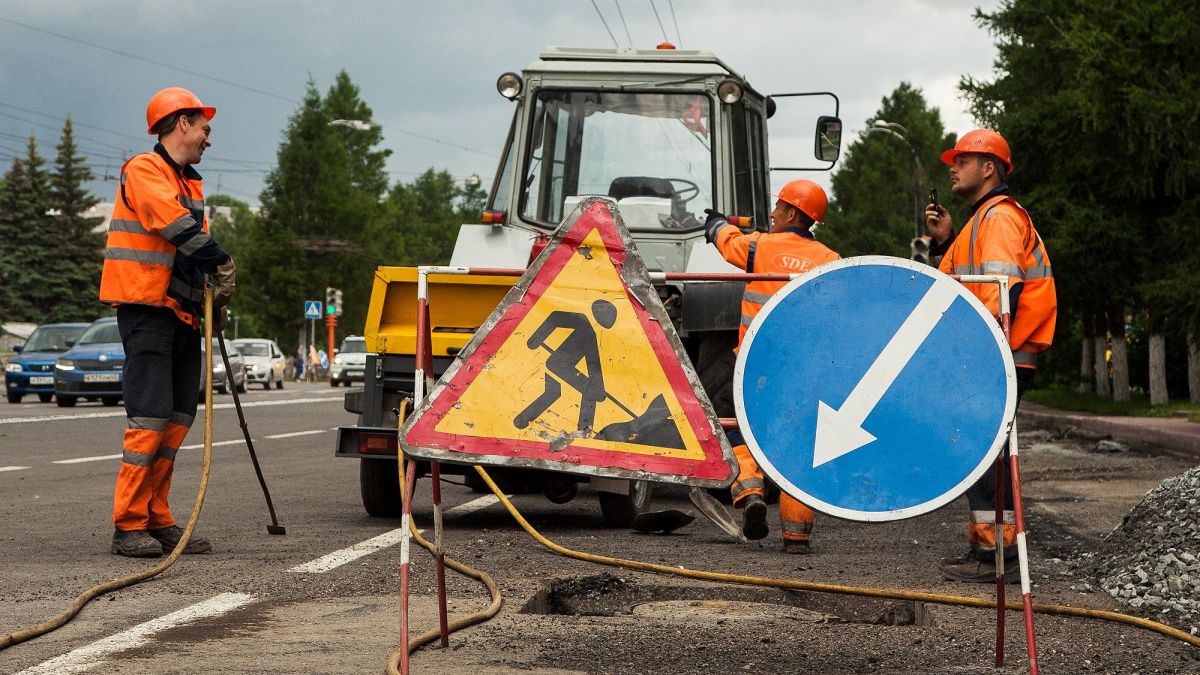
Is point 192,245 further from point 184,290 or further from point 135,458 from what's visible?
point 135,458

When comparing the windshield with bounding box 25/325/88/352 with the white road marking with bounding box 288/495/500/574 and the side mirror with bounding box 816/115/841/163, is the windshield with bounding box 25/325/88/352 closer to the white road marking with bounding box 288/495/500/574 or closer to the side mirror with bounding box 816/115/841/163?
the side mirror with bounding box 816/115/841/163

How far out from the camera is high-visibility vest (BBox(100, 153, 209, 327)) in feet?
26.9

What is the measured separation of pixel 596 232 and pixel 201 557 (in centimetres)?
371

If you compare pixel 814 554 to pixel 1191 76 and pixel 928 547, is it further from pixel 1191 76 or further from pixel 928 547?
pixel 1191 76

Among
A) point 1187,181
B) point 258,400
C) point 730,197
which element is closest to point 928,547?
point 730,197

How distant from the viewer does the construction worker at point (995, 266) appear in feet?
24.5

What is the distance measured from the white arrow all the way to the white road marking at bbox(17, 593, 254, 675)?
93.6 inches

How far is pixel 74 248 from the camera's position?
81.4 meters

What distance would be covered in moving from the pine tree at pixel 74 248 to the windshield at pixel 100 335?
1988 inches

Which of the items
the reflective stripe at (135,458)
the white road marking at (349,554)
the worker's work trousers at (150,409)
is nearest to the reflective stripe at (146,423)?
the worker's work trousers at (150,409)

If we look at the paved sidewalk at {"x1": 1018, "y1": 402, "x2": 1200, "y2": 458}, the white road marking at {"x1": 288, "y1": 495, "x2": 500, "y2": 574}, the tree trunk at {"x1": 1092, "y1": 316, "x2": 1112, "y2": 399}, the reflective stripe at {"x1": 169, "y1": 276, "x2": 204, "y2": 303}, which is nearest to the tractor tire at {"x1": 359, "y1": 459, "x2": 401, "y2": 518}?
the white road marking at {"x1": 288, "y1": 495, "x2": 500, "y2": 574}

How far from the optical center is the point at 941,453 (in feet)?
16.0

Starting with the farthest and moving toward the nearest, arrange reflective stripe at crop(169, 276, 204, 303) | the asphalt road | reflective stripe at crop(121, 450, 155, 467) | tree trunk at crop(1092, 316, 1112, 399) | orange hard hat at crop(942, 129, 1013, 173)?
tree trunk at crop(1092, 316, 1112, 399), reflective stripe at crop(169, 276, 204, 303), reflective stripe at crop(121, 450, 155, 467), orange hard hat at crop(942, 129, 1013, 173), the asphalt road

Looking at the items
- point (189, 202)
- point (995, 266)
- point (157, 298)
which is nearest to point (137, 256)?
point (157, 298)
